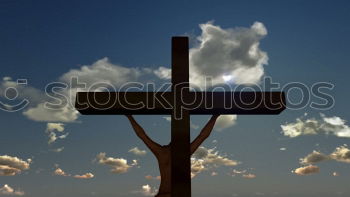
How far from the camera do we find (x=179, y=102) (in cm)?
794

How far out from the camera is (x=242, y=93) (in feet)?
26.5

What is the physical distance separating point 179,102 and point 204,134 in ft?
2.26

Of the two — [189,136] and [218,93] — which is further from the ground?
[218,93]

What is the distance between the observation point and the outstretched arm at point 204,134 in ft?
26.0

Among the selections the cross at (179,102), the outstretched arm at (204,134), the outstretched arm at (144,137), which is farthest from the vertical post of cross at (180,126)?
the outstretched arm at (144,137)

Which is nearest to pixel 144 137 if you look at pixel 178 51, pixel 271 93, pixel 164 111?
pixel 164 111

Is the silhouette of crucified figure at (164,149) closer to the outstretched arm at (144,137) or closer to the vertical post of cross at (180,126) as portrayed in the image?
the outstretched arm at (144,137)

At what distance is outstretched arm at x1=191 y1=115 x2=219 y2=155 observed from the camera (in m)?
7.94

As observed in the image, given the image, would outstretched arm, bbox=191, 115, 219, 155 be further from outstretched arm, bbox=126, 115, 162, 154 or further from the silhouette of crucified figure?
outstretched arm, bbox=126, 115, 162, 154

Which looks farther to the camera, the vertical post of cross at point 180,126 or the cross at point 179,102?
the cross at point 179,102

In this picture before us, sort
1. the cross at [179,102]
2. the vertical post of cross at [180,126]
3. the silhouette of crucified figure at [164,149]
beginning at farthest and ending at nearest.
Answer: the cross at [179,102] → the silhouette of crucified figure at [164,149] → the vertical post of cross at [180,126]

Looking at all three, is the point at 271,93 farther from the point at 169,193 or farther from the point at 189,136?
the point at 169,193

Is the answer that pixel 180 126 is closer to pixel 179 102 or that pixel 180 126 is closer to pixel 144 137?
pixel 179 102

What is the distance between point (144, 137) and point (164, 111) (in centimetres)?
54
